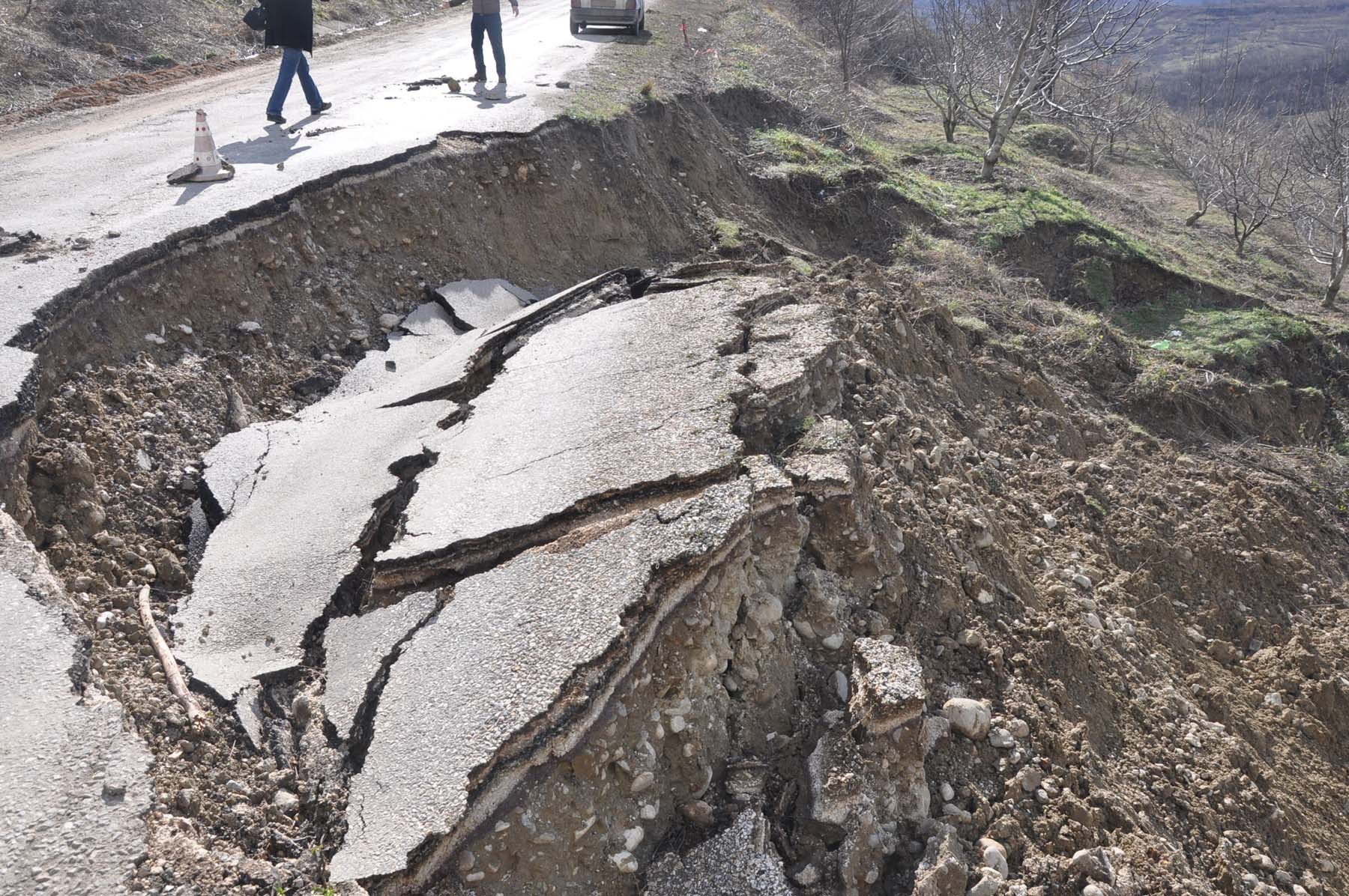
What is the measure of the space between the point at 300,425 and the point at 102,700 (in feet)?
8.21

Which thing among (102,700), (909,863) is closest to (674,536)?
(909,863)

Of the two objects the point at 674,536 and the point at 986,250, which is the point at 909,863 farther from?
the point at 986,250

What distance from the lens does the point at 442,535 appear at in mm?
3873

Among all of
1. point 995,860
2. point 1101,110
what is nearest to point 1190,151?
point 1101,110

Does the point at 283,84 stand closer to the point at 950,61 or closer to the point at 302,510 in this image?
the point at 302,510

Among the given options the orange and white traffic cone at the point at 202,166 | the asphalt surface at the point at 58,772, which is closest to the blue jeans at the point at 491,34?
the orange and white traffic cone at the point at 202,166

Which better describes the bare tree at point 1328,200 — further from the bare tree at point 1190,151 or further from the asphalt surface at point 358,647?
the asphalt surface at point 358,647

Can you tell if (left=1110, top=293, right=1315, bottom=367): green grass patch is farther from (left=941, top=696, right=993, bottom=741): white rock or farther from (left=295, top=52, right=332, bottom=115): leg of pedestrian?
(left=295, top=52, right=332, bottom=115): leg of pedestrian

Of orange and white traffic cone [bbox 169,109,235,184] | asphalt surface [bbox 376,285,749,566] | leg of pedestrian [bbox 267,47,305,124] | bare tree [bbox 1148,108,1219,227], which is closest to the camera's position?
asphalt surface [bbox 376,285,749,566]

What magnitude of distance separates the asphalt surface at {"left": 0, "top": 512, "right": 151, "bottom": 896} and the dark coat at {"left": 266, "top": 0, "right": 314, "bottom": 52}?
7222 millimetres

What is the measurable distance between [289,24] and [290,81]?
60 cm

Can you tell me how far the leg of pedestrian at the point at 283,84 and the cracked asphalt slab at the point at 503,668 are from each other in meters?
7.07

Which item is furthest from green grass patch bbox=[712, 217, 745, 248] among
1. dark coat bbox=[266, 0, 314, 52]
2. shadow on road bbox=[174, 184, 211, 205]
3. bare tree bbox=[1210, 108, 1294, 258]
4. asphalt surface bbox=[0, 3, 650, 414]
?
bare tree bbox=[1210, 108, 1294, 258]

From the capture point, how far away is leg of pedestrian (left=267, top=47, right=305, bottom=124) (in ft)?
28.0
